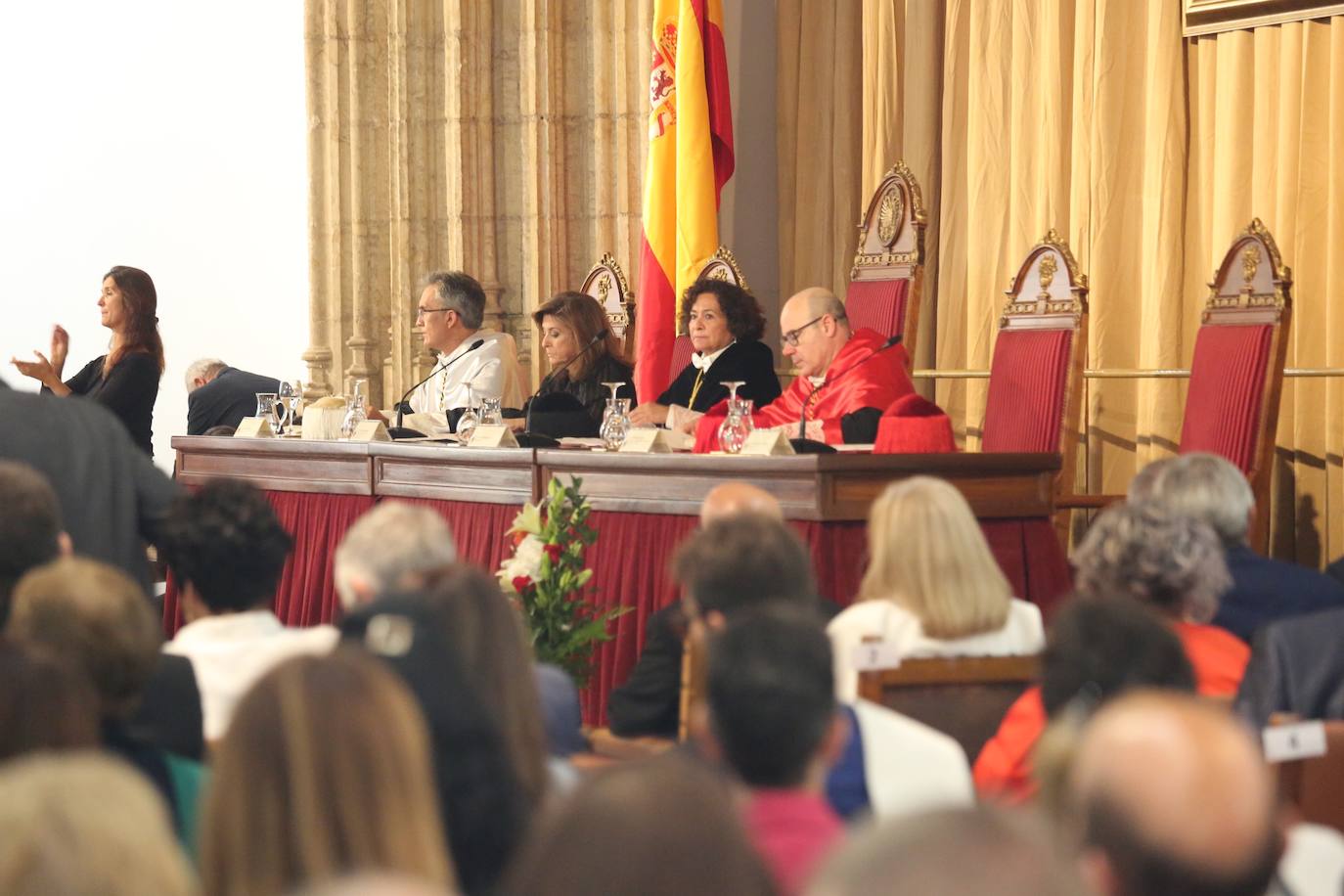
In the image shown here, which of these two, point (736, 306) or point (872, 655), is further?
point (736, 306)

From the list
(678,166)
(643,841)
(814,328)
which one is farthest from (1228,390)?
(643,841)

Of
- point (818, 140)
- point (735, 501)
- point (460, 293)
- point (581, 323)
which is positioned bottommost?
point (735, 501)

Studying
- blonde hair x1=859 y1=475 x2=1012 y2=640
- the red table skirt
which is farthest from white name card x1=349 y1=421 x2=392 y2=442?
blonde hair x1=859 y1=475 x2=1012 y2=640

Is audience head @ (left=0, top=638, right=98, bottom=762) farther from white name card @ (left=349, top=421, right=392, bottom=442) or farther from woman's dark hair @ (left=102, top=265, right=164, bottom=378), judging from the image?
woman's dark hair @ (left=102, top=265, right=164, bottom=378)

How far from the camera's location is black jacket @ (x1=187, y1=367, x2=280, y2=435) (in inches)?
303

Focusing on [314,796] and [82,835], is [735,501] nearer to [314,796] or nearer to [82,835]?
[314,796]

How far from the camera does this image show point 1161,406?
6.38 m

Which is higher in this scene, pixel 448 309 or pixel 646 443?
pixel 448 309

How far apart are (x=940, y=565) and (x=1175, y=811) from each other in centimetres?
150

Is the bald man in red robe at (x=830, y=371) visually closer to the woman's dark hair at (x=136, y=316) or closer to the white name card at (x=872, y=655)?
the woman's dark hair at (x=136, y=316)

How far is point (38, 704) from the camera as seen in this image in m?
1.51

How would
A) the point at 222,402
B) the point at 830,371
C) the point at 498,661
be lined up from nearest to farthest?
the point at 498,661
the point at 830,371
the point at 222,402

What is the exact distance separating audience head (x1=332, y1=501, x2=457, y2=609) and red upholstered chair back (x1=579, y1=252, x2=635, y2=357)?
4854mm

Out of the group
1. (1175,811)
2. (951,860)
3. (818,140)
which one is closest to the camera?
(951,860)
